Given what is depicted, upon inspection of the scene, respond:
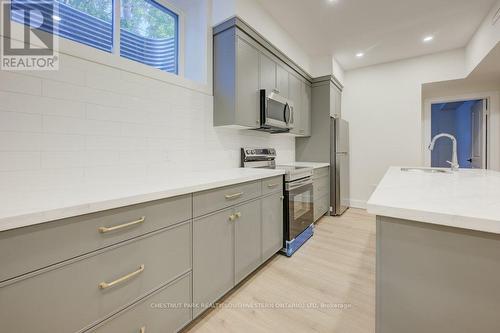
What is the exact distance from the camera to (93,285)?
910 millimetres

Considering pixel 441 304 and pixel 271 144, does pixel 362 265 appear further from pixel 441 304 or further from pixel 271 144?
pixel 271 144

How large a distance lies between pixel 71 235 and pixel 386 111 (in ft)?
15.6

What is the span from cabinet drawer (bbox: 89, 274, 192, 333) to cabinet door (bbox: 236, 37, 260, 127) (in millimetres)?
1498

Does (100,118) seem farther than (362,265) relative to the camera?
No

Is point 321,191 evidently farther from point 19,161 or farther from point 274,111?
point 19,161

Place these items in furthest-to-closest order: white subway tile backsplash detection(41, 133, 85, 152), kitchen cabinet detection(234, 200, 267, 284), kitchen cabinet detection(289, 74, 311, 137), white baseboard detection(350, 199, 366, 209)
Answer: white baseboard detection(350, 199, 366, 209) < kitchen cabinet detection(289, 74, 311, 137) < kitchen cabinet detection(234, 200, 267, 284) < white subway tile backsplash detection(41, 133, 85, 152)

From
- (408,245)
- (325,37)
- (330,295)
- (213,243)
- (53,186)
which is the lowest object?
(330,295)

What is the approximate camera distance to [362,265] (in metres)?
2.15

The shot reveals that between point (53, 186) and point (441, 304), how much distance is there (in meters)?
1.84

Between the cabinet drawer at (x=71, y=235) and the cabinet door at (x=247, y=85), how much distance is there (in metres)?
1.33

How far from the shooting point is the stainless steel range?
2326 millimetres

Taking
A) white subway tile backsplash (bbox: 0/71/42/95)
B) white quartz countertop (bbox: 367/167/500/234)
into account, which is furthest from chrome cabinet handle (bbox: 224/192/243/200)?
white subway tile backsplash (bbox: 0/71/42/95)

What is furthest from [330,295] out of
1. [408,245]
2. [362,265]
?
[408,245]

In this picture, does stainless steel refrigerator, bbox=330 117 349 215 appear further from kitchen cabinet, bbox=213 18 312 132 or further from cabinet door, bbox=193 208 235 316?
cabinet door, bbox=193 208 235 316
